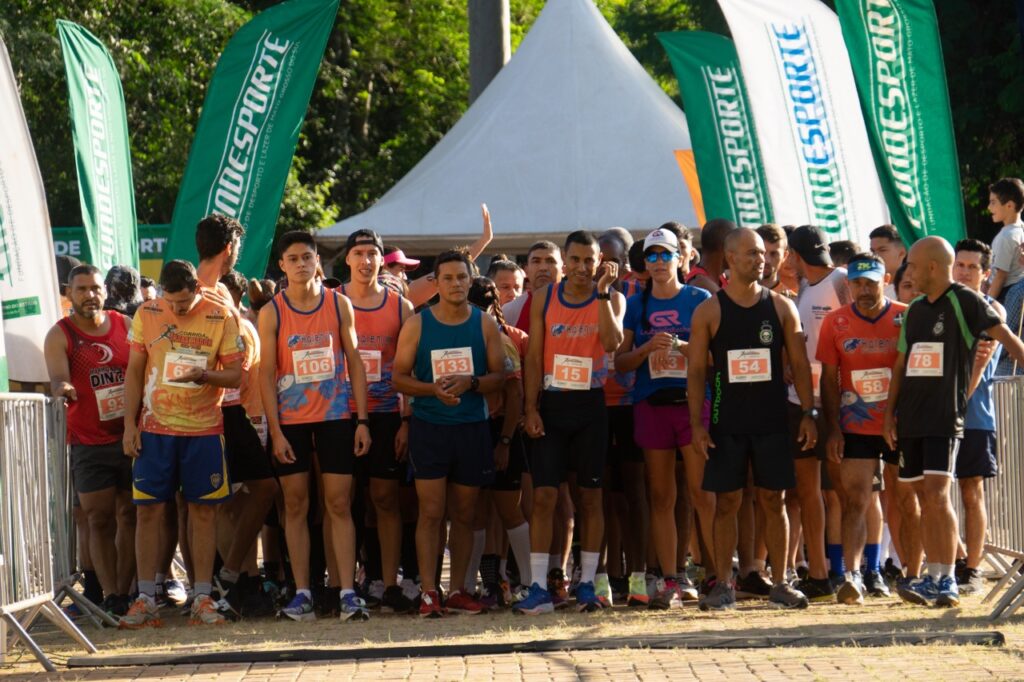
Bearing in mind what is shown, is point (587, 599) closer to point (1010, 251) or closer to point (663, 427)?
point (663, 427)

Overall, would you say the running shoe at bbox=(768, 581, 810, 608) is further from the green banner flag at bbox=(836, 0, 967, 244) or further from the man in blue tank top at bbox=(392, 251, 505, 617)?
the green banner flag at bbox=(836, 0, 967, 244)

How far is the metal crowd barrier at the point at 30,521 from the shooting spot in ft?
23.6

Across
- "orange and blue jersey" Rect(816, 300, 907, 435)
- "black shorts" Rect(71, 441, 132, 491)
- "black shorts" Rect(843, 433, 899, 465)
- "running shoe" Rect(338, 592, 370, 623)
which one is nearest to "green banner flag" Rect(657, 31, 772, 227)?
"orange and blue jersey" Rect(816, 300, 907, 435)

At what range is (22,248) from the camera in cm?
865

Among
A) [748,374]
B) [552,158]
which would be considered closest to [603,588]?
[748,374]

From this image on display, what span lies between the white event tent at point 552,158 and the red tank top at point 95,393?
8.33 metres

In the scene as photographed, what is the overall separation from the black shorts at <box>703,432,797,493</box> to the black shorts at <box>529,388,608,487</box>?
646 mm

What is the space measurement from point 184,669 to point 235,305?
10.4 feet

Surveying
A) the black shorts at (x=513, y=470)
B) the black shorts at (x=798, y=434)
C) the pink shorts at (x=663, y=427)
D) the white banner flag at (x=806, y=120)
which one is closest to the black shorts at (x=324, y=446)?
the black shorts at (x=513, y=470)

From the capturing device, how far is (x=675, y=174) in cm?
1747

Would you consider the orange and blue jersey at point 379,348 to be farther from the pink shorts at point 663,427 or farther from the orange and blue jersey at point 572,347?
the pink shorts at point 663,427

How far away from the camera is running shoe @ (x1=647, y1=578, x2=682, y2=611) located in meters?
8.91

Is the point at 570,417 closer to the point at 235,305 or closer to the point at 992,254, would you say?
the point at 235,305

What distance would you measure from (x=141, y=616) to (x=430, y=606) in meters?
1.55
